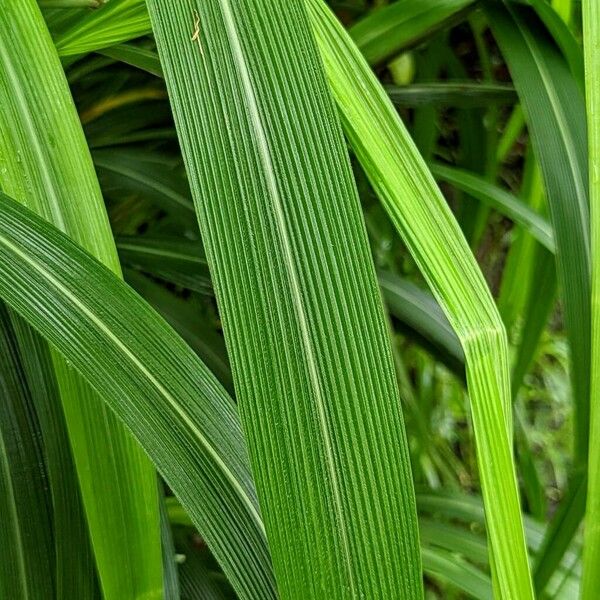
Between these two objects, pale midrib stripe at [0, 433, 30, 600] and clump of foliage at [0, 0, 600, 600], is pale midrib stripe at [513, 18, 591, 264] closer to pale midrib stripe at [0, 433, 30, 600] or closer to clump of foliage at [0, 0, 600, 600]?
clump of foliage at [0, 0, 600, 600]

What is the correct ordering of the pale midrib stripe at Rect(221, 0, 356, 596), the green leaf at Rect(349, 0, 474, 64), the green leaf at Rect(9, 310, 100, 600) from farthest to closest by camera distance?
the green leaf at Rect(349, 0, 474, 64), the green leaf at Rect(9, 310, 100, 600), the pale midrib stripe at Rect(221, 0, 356, 596)

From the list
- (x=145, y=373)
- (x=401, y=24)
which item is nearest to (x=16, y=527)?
(x=145, y=373)

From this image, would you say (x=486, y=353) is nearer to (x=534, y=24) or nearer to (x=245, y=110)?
(x=245, y=110)

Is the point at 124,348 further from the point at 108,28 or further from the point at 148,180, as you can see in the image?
the point at 148,180

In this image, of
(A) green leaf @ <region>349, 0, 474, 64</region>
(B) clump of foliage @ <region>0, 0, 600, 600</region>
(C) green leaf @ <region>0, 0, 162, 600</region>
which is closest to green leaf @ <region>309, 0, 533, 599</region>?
(B) clump of foliage @ <region>0, 0, 600, 600</region>

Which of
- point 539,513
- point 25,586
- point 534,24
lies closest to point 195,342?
point 25,586

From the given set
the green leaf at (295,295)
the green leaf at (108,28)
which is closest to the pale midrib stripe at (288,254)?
the green leaf at (295,295)
